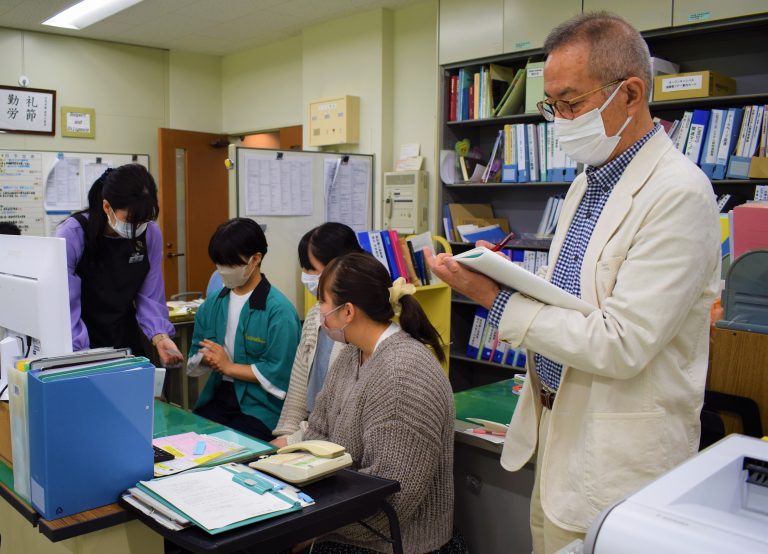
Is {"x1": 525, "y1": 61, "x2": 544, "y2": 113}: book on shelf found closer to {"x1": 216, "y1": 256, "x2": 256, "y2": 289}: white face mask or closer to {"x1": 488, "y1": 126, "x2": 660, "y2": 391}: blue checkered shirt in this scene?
{"x1": 216, "y1": 256, "x2": 256, "y2": 289}: white face mask

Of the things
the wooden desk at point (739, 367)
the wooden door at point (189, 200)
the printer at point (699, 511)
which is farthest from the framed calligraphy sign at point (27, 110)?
the printer at point (699, 511)

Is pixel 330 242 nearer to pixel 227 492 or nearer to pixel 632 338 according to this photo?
pixel 227 492

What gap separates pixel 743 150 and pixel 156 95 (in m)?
5.01

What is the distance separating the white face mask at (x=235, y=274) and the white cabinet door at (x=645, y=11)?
217 centimetres

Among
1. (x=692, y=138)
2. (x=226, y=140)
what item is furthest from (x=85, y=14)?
(x=692, y=138)

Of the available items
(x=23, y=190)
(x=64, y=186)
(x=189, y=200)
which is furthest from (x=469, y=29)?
(x=23, y=190)

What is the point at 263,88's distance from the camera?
246 inches

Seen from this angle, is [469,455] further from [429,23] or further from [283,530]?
[429,23]

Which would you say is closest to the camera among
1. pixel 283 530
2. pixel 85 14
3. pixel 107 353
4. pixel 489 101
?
pixel 283 530

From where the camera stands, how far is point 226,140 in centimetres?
660

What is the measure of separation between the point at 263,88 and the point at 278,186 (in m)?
2.52

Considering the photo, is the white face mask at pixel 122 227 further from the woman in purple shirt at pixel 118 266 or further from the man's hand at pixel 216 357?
the man's hand at pixel 216 357

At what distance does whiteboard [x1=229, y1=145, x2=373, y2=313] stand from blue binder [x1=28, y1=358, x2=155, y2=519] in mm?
2455

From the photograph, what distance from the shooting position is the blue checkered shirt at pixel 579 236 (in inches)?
52.4
